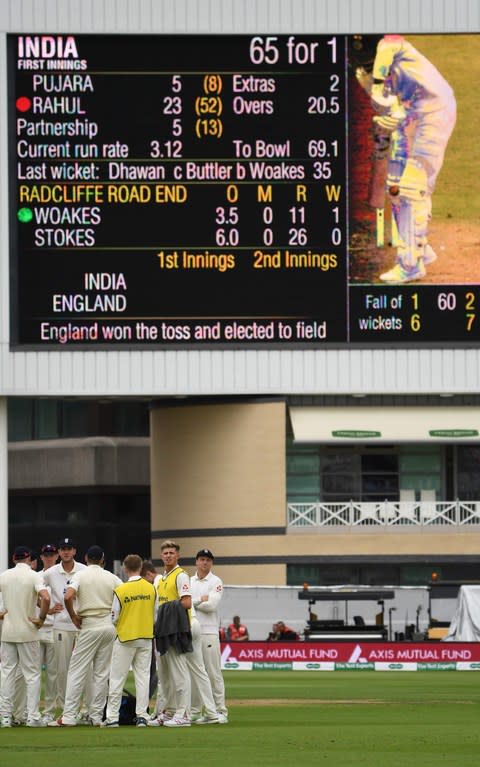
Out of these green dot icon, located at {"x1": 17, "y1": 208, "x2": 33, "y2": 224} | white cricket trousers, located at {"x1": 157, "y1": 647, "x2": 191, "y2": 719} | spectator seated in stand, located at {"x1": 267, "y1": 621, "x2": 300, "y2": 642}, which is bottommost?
spectator seated in stand, located at {"x1": 267, "y1": 621, "x2": 300, "y2": 642}

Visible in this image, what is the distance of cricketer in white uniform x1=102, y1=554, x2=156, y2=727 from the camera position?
67.3ft

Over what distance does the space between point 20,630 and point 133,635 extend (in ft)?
4.17

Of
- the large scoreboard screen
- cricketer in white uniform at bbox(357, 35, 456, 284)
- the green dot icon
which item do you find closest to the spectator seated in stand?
the large scoreboard screen

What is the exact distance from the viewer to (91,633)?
20.8m

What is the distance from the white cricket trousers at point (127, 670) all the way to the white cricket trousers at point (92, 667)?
20 cm

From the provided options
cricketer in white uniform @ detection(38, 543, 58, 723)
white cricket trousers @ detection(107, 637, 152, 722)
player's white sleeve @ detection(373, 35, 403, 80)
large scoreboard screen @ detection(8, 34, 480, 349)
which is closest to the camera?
white cricket trousers @ detection(107, 637, 152, 722)

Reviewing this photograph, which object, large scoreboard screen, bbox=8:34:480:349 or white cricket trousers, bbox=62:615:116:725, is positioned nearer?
white cricket trousers, bbox=62:615:116:725

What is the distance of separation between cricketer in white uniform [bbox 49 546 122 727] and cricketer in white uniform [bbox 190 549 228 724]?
1103mm

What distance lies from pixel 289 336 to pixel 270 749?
29.7 m

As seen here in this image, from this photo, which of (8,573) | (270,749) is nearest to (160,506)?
(8,573)

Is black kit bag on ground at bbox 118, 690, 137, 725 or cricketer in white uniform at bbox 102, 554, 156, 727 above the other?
cricketer in white uniform at bbox 102, 554, 156, 727

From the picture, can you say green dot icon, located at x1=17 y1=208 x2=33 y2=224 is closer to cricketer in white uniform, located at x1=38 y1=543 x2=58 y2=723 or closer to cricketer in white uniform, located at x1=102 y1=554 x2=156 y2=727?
cricketer in white uniform, located at x1=38 y1=543 x2=58 y2=723
